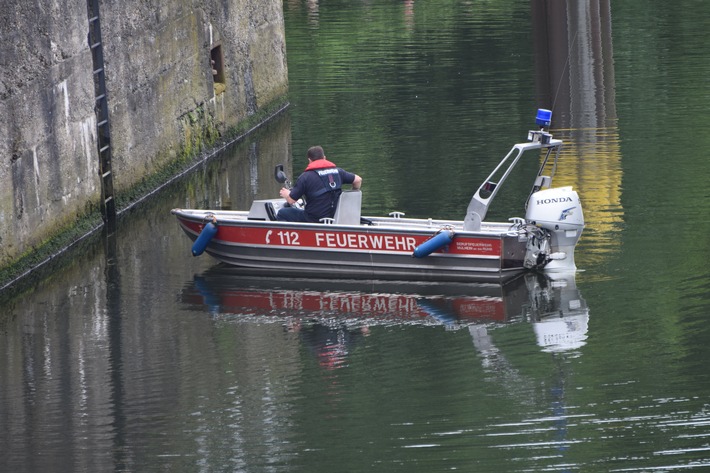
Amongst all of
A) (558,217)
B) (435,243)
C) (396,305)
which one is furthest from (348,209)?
(558,217)

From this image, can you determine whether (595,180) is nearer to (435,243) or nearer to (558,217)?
(558,217)

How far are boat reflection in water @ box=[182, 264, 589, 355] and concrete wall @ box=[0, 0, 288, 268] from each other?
8.37 ft

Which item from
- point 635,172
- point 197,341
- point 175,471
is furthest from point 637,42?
point 175,471

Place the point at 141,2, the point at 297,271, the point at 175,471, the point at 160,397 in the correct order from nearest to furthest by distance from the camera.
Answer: the point at 175,471 → the point at 160,397 → the point at 297,271 → the point at 141,2

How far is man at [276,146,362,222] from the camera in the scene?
16922mm

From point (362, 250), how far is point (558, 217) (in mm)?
2246

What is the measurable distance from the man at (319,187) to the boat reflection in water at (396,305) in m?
0.82

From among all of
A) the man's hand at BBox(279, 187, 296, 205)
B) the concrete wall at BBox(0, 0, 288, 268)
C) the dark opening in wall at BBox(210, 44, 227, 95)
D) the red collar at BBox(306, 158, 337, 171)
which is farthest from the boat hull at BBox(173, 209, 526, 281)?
the dark opening in wall at BBox(210, 44, 227, 95)

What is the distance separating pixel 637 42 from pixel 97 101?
56.3ft

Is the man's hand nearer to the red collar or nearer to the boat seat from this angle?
the red collar

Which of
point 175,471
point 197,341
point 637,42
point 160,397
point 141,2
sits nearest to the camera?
point 175,471

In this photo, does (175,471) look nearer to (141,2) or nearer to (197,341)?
(197,341)

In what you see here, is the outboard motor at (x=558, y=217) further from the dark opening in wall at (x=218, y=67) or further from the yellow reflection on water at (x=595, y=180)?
the dark opening in wall at (x=218, y=67)

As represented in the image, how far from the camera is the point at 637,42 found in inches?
1339
